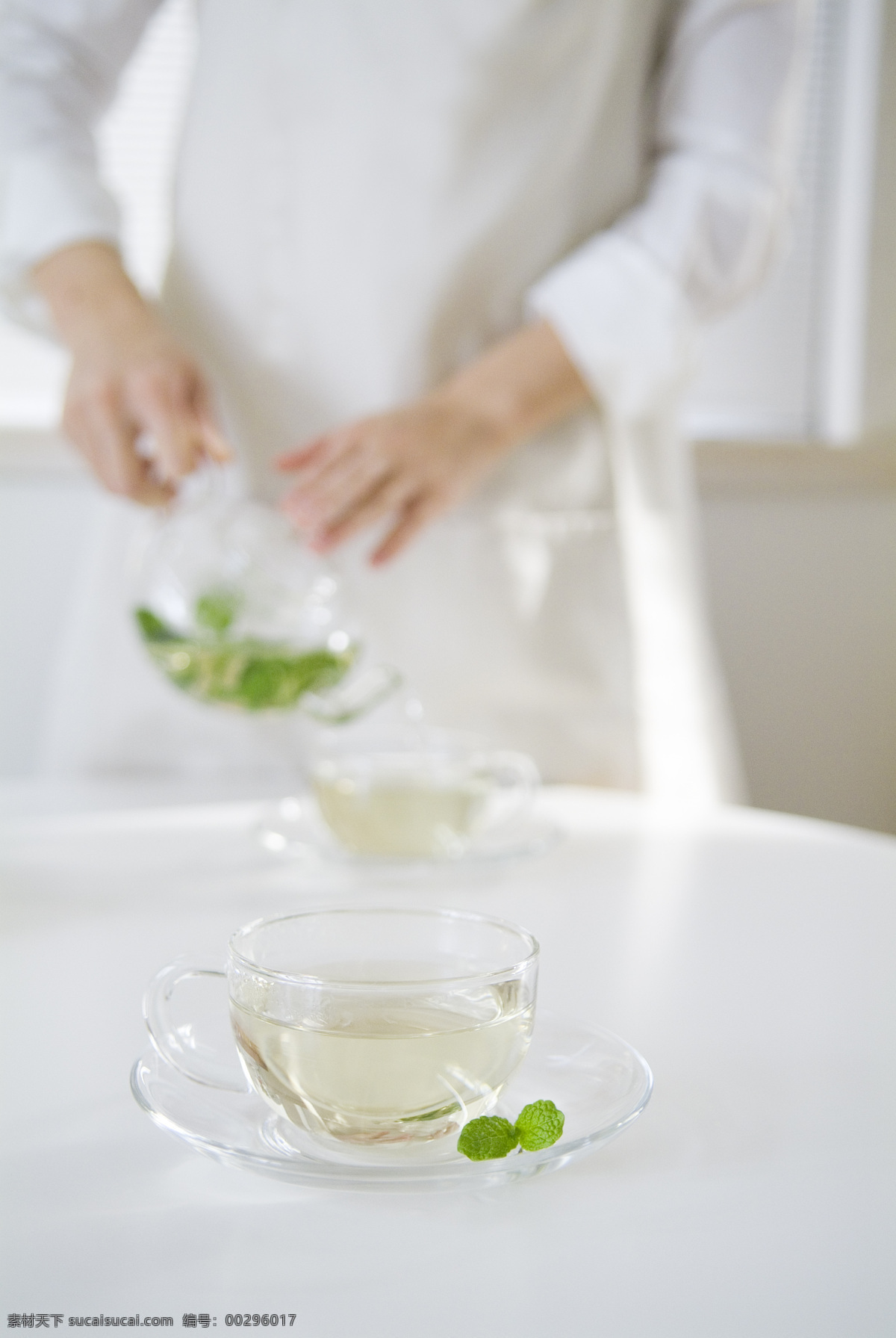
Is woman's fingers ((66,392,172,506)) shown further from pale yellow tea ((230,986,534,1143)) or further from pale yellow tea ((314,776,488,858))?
pale yellow tea ((230,986,534,1143))

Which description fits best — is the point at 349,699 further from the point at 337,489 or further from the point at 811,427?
the point at 811,427

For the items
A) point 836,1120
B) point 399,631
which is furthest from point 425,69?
point 836,1120

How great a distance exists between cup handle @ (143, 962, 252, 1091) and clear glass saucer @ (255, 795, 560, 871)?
26 centimetres

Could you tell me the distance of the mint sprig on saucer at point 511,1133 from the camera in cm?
26

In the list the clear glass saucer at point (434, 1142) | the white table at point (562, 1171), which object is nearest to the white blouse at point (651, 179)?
the white table at point (562, 1171)

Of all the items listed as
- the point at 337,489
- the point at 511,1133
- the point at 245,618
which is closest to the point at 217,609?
the point at 245,618

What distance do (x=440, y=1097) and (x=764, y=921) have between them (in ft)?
0.87

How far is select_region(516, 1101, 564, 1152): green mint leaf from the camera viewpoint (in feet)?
0.88

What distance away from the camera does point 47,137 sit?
0.89m

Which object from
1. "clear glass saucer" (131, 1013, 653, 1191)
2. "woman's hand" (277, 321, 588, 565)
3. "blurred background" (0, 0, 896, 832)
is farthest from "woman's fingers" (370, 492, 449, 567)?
"blurred background" (0, 0, 896, 832)

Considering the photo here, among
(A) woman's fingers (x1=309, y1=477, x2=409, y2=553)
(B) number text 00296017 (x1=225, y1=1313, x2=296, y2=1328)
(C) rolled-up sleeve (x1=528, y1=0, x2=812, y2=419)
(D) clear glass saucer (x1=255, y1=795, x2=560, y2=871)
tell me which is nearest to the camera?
(B) number text 00296017 (x1=225, y1=1313, x2=296, y2=1328)

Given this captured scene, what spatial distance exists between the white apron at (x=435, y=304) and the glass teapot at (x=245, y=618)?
0.18 m

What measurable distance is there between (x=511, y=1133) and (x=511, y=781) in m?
0.38

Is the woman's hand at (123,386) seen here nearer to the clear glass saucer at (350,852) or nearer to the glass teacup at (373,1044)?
the clear glass saucer at (350,852)
